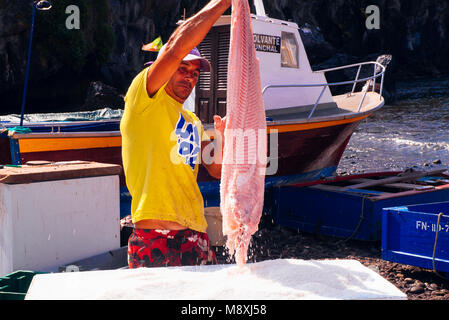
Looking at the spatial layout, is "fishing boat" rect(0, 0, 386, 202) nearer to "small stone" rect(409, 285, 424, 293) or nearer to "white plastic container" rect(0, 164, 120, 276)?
"small stone" rect(409, 285, 424, 293)

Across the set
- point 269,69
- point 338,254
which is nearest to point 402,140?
point 269,69

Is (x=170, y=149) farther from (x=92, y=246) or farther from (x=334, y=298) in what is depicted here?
(x=92, y=246)

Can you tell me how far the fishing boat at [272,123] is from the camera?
28.3 feet

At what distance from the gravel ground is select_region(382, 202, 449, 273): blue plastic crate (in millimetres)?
264

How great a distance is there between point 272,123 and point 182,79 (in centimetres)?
656

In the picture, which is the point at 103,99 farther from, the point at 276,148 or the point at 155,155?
the point at 155,155

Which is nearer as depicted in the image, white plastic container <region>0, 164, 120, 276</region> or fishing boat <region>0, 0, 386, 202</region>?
white plastic container <region>0, 164, 120, 276</region>

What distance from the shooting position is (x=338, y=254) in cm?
766

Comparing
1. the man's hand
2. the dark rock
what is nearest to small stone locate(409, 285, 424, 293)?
the man's hand

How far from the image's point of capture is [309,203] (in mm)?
8664

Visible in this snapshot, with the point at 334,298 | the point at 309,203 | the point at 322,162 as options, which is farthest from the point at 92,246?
the point at 322,162

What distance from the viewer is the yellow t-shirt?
310 cm

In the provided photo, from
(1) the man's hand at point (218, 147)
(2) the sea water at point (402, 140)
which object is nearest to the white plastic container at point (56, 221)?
(1) the man's hand at point (218, 147)

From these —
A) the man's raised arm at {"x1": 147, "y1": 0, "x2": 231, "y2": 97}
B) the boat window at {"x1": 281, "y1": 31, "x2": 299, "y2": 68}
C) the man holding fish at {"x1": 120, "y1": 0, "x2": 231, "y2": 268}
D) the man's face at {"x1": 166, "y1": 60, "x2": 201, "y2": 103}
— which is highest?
the boat window at {"x1": 281, "y1": 31, "x2": 299, "y2": 68}
